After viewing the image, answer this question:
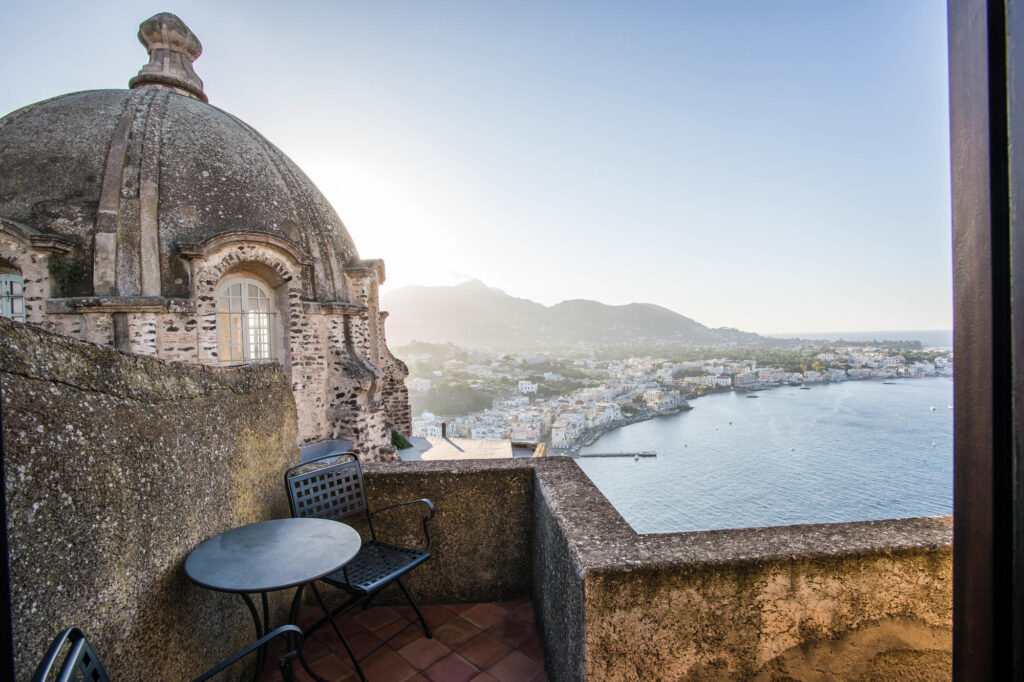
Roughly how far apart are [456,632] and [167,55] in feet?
41.3

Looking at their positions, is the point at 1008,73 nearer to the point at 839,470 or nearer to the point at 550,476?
the point at 550,476

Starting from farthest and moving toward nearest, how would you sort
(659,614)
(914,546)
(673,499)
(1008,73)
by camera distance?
(673,499)
(914,546)
(659,614)
(1008,73)

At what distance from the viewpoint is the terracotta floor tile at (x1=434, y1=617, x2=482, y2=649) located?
246 cm

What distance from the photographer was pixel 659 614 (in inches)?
64.2

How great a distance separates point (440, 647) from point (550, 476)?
1.05m

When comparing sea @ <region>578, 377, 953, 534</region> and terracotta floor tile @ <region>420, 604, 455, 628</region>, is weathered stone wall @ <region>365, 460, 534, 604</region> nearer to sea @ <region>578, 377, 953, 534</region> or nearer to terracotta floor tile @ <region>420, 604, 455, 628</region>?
terracotta floor tile @ <region>420, 604, 455, 628</region>

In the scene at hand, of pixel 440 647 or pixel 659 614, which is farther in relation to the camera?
Answer: pixel 440 647

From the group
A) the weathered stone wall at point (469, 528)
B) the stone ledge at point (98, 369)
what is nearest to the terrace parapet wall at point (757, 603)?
the weathered stone wall at point (469, 528)

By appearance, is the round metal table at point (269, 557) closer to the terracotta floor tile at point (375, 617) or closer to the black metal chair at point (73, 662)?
the black metal chair at point (73, 662)

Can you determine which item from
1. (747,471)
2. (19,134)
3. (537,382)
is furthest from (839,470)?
(19,134)

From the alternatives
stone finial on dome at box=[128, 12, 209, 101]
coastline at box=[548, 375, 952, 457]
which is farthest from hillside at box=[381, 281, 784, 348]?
stone finial on dome at box=[128, 12, 209, 101]

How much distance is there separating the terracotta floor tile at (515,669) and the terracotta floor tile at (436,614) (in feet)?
1.52

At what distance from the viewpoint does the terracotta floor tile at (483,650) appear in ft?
7.58

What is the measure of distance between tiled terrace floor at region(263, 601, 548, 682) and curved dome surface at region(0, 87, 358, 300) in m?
6.67
